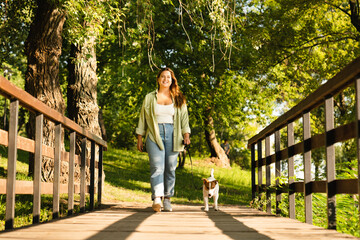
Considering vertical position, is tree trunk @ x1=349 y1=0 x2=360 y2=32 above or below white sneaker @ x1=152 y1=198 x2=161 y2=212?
above

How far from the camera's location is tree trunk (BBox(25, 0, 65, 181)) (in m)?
8.74

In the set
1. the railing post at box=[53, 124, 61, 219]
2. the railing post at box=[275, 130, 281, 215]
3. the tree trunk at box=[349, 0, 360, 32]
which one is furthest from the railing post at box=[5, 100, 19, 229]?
the tree trunk at box=[349, 0, 360, 32]

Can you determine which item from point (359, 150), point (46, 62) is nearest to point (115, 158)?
point (46, 62)

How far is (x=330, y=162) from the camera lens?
3820 millimetres

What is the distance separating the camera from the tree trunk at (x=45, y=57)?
344 inches

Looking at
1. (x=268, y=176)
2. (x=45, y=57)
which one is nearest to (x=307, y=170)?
Result: (x=268, y=176)

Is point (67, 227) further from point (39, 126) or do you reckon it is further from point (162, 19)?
point (162, 19)

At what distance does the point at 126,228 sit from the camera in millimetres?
3932

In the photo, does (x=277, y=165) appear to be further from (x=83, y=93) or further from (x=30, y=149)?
(x=83, y=93)

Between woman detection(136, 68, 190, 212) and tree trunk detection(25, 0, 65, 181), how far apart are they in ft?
9.73

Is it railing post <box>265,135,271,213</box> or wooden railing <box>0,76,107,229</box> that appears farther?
railing post <box>265,135,271,213</box>

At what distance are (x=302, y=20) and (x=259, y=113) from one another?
855 centimetres

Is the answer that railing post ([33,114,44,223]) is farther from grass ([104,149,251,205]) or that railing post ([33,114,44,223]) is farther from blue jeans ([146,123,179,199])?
A: grass ([104,149,251,205])

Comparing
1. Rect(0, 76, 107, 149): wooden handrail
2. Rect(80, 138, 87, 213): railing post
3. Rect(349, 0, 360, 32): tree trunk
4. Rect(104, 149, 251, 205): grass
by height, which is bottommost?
Rect(104, 149, 251, 205): grass
